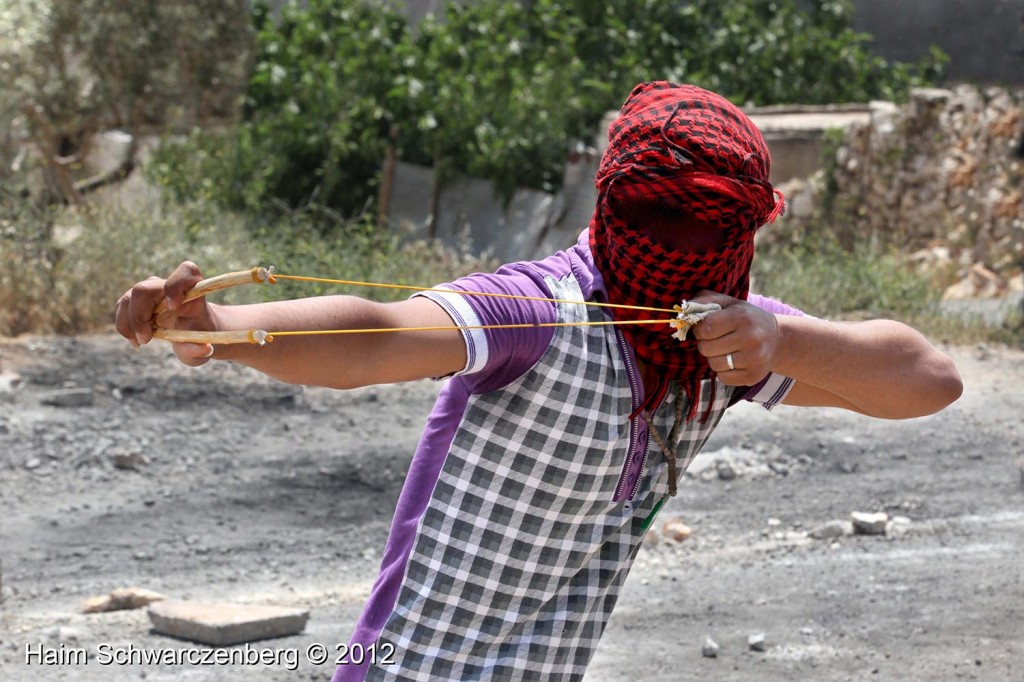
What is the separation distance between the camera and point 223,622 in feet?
12.3

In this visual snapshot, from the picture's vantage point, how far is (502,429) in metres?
1.73

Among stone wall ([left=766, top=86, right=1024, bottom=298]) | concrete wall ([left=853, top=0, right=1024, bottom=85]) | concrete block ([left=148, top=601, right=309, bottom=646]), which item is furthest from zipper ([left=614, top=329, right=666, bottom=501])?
concrete wall ([left=853, top=0, right=1024, bottom=85])

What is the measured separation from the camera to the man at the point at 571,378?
1.68 meters

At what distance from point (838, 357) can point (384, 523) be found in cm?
358

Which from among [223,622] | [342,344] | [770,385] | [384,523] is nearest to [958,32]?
[384,523]

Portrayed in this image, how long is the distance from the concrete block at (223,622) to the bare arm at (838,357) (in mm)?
2340

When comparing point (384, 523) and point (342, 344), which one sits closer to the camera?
point (342, 344)

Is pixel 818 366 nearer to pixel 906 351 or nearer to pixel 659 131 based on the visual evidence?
pixel 906 351

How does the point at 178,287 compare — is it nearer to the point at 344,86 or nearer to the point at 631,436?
the point at 631,436

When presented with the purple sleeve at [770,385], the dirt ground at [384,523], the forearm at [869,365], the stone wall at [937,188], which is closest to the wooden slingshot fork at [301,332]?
the forearm at [869,365]

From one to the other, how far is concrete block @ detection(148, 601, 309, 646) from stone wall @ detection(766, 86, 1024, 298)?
745 centimetres

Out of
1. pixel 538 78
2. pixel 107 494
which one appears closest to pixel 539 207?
pixel 538 78

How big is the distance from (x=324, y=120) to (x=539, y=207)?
2360 millimetres

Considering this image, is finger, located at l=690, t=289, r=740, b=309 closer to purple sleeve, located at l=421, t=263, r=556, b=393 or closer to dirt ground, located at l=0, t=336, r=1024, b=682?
purple sleeve, located at l=421, t=263, r=556, b=393
